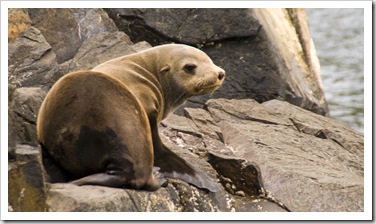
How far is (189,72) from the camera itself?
9836mm

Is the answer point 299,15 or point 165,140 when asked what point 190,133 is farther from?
point 299,15

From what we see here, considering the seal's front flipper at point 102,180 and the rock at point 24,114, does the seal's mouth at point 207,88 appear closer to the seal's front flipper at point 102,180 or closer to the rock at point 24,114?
the rock at point 24,114

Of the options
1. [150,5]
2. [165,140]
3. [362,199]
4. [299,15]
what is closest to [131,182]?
[165,140]

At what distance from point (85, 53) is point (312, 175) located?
12.9 ft

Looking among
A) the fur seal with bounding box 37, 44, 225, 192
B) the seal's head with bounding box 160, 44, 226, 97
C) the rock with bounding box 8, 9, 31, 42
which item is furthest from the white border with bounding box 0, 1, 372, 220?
the seal's head with bounding box 160, 44, 226, 97

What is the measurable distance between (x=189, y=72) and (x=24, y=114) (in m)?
1.85

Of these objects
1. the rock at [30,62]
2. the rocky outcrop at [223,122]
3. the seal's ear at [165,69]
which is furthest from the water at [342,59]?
the seal's ear at [165,69]

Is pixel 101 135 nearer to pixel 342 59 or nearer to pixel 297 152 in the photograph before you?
pixel 297 152

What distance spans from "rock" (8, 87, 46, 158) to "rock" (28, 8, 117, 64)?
11.3ft

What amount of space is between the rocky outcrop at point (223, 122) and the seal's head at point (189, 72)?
660 mm

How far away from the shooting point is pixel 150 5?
13469mm

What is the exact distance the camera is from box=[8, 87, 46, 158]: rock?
Answer: 27.9ft

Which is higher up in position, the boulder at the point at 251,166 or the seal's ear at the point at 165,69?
the seal's ear at the point at 165,69

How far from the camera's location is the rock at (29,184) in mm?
7566
